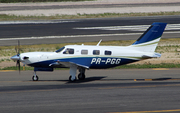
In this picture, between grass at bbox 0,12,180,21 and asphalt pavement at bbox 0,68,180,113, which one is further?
grass at bbox 0,12,180,21

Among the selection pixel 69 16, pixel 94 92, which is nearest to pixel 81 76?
A: pixel 94 92

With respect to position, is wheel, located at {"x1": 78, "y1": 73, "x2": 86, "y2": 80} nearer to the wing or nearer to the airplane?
the airplane

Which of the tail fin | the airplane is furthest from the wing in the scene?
the tail fin

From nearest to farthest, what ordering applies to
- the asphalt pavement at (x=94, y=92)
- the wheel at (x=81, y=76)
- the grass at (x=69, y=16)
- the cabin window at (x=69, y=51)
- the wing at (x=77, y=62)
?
Result: 1. the asphalt pavement at (x=94, y=92)
2. the wing at (x=77, y=62)
3. the cabin window at (x=69, y=51)
4. the wheel at (x=81, y=76)
5. the grass at (x=69, y=16)

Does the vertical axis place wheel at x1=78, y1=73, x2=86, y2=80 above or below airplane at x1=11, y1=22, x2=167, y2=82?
below

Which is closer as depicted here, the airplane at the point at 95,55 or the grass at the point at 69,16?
the airplane at the point at 95,55

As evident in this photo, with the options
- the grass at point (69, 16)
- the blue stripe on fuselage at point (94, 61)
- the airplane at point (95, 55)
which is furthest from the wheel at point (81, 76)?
the grass at point (69, 16)

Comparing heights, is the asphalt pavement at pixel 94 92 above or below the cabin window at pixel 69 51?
below

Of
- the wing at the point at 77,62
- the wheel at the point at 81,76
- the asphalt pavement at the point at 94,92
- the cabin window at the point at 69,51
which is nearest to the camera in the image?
the asphalt pavement at the point at 94,92

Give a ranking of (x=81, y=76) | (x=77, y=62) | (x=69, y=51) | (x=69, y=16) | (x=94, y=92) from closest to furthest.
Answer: (x=94, y=92) < (x=77, y=62) < (x=69, y=51) < (x=81, y=76) < (x=69, y=16)

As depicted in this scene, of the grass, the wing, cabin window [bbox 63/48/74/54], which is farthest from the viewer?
the grass

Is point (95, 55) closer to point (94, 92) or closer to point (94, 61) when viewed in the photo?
point (94, 61)

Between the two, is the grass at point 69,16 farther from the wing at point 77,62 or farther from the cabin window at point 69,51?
the wing at point 77,62

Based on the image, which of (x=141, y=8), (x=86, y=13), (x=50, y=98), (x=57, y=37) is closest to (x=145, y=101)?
(x=50, y=98)
